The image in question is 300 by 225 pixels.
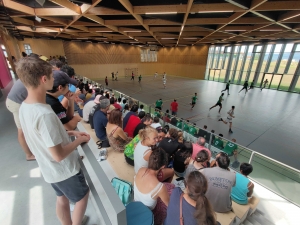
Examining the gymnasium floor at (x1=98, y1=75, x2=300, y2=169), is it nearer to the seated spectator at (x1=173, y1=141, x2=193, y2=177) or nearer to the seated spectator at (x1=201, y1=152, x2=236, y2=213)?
the seated spectator at (x1=173, y1=141, x2=193, y2=177)

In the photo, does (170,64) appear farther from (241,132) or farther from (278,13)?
(241,132)

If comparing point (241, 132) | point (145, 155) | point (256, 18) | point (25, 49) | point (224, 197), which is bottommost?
point (241, 132)

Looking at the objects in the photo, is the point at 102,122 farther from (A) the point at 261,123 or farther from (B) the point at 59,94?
(A) the point at 261,123

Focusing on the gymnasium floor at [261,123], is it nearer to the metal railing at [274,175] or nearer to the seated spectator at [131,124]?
the metal railing at [274,175]

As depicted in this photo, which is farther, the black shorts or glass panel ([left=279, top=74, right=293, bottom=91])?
glass panel ([left=279, top=74, right=293, bottom=91])

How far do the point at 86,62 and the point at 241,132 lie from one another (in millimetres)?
22911

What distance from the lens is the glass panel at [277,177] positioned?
10.5ft

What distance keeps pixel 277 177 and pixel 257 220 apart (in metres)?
1.52

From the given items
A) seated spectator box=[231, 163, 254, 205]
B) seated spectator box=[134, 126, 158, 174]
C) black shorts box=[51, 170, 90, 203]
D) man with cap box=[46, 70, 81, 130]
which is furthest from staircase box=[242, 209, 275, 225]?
man with cap box=[46, 70, 81, 130]

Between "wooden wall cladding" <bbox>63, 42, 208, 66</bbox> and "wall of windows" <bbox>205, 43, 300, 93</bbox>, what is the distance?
Result: 2.39 m

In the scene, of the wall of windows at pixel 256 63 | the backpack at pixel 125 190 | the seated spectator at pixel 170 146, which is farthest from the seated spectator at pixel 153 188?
the wall of windows at pixel 256 63

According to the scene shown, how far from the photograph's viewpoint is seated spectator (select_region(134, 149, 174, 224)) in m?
1.56

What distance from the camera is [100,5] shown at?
624cm

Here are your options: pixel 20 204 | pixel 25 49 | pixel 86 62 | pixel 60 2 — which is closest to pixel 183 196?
pixel 20 204
